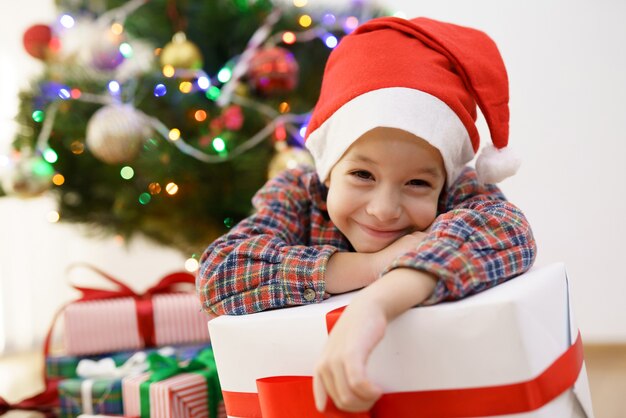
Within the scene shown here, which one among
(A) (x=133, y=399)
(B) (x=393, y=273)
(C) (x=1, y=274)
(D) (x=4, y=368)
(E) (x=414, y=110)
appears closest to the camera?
(B) (x=393, y=273)

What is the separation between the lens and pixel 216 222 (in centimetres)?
195

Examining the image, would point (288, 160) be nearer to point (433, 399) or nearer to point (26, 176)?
point (26, 176)

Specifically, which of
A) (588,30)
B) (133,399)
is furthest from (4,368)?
(588,30)

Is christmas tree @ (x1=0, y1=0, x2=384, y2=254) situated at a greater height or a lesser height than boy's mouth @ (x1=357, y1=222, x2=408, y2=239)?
greater

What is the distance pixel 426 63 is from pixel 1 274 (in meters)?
2.17

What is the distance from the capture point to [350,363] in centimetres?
62

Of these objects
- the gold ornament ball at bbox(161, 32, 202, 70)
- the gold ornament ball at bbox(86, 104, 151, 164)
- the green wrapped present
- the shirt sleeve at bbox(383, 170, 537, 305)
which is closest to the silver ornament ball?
the gold ornament ball at bbox(86, 104, 151, 164)

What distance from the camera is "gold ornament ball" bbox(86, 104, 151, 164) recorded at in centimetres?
173

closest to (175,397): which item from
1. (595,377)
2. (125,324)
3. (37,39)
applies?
(125,324)

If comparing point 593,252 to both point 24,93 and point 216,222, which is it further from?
point 24,93

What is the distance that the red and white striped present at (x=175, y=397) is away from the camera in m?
1.16

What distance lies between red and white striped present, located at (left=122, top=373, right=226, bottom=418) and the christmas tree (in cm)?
71

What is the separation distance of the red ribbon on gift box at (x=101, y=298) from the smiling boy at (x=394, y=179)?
25.2 inches

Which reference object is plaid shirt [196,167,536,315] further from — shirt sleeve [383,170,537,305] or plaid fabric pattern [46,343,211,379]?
plaid fabric pattern [46,343,211,379]
